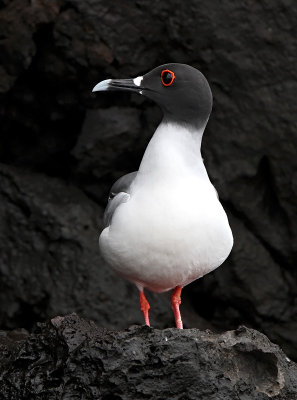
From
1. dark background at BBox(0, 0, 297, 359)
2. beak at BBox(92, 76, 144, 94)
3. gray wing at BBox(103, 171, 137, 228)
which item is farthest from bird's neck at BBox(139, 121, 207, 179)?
dark background at BBox(0, 0, 297, 359)

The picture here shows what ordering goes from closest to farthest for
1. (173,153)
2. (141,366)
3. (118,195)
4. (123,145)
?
1. (141,366)
2. (173,153)
3. (118,195)
4. (123,145)

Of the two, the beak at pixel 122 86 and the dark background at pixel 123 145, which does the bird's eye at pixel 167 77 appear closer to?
the beak at pixel 122 86

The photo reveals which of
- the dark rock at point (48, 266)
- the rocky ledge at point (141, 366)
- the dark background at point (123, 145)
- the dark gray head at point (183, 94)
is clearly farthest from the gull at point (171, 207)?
the dark rock at point (48, 266)

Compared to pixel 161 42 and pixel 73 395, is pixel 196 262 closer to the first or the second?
pixel 73 395

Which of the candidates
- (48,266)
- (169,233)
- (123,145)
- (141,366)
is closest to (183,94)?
(169,233)

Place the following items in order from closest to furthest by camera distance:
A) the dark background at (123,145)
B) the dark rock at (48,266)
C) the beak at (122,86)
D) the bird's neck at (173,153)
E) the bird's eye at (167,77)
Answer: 1. the bird's neck at (173,153)
2. the bird's eye at (167,77)
3. the beak at (122,86)
4. the dark background at (123,145)
5. the dark rock at (48,266)

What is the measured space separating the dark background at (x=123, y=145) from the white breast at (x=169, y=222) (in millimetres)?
1855

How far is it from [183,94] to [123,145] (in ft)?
6.75

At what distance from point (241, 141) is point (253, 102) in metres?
0.31

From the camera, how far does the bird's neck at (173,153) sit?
5016 millimetres

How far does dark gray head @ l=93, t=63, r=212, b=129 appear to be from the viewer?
200 inches

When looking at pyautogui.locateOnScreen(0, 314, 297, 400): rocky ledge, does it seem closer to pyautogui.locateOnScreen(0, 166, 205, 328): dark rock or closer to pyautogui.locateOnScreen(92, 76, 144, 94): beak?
pyautogui.locateOnScreen(92, 76, 144, 94): beak

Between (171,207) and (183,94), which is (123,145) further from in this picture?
(171,207)

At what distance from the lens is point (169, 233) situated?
488 centimetres
